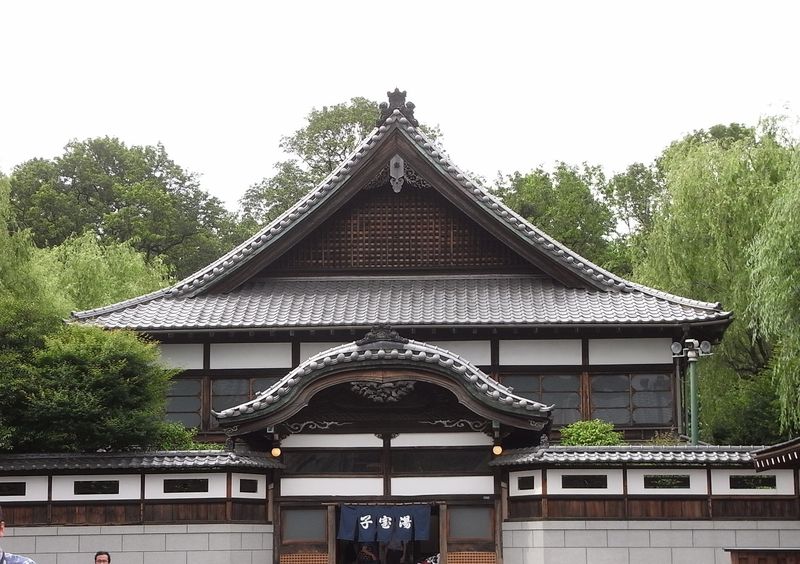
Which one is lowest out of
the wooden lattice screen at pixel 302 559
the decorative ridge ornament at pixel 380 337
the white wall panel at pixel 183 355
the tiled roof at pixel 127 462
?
the wooden lattice screen at pixel 302 559

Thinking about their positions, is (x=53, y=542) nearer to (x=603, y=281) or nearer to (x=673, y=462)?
(x=673, y=462)

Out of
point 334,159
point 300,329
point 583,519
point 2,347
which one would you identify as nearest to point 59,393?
point 2,347

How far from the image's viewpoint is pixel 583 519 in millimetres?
20609

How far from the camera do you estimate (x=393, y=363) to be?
2102 centimetres

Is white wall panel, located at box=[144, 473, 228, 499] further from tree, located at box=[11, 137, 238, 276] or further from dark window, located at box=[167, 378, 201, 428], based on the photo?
tree, located at box=[11, 137, 238, 276]

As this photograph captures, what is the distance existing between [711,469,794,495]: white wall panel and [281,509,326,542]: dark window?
22.7 feet

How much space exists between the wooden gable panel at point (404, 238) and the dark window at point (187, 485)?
28.4 ft

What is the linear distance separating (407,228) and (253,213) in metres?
38.1

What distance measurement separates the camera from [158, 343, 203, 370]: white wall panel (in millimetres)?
26734

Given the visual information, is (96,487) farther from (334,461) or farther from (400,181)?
(400,181)

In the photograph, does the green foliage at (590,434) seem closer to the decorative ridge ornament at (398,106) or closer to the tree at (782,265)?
the tree at (782,265)

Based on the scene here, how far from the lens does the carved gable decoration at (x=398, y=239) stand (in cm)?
2858

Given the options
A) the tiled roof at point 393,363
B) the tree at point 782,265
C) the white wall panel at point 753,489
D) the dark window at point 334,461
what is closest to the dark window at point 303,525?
the dark window at point 334,461

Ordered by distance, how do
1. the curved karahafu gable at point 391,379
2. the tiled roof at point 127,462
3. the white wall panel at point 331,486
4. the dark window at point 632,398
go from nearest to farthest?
the tiled roof at point 127,462 → the curved karahafu gable at point 391,379 → the white wall panel at point 331,486 → the dark window at point 632,398
